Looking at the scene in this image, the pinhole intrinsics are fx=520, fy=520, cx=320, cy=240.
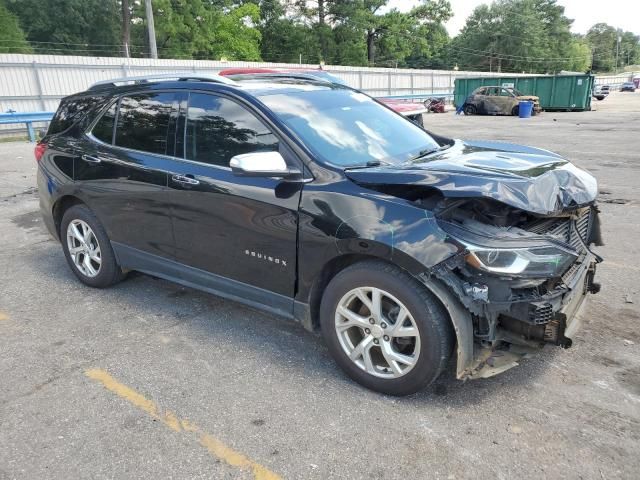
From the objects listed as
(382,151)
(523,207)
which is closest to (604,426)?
(523,207)

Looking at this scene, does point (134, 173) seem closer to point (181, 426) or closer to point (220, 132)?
point (220, 132)

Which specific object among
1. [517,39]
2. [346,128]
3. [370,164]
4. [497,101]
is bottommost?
[497,101]

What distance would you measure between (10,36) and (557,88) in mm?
42231

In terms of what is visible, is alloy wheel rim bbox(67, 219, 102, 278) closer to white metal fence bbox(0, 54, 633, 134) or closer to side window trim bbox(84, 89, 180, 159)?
side window trim bbox(84, 89, 180, 159)

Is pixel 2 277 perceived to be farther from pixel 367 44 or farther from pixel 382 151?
pixel 367 44

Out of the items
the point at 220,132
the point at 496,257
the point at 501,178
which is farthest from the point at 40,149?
the point at 496,257

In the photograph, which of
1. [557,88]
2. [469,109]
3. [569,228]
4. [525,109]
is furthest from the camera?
[557,88]

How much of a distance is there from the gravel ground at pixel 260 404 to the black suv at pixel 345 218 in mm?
285

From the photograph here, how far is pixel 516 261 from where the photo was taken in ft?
8.73

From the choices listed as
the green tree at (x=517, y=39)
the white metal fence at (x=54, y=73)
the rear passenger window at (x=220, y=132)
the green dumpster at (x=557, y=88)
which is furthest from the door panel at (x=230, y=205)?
the green tree at (x=517, y=39)

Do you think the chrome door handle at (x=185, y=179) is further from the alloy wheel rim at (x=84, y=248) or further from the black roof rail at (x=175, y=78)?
the alloy wheel rim at (x=84, y=248)

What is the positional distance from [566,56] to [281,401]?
366 ft

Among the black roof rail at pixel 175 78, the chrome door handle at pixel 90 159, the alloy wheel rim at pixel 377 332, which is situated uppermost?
the black roof rail at pixel 175 78

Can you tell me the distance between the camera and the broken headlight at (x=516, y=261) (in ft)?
8.66
